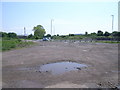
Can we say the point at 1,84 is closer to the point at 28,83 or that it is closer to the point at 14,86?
the point at 14,86

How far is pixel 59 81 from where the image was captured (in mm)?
6359

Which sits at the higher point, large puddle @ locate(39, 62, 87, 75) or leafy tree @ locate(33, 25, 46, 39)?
leafy tree @ locate(33, 25, 46, 39)

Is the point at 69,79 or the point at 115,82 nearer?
the point at 115,82

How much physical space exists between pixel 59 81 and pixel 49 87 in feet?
2.88

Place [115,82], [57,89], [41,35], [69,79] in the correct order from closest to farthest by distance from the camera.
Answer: [57,89], [115,82], [69,79], [41,35]

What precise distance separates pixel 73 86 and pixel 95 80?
4.94ft

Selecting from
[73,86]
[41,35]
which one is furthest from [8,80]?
[41,35]


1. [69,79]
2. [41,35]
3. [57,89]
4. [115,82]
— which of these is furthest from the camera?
[41,35]

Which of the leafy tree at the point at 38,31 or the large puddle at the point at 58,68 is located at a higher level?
the leafy tree at the point at 38,31

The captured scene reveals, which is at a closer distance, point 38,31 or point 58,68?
point 58,68

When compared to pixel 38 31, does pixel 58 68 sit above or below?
below

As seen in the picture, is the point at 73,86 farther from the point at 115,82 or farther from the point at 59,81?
the point at 115,82

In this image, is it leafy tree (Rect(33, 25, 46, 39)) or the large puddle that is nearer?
the large puddle

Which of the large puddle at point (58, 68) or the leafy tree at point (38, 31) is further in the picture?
the leafy tree at point (38, 31)
